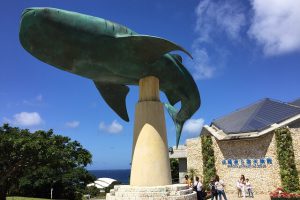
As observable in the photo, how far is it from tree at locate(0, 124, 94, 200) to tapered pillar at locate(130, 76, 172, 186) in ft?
41.6

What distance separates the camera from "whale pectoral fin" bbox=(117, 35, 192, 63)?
9.67 m

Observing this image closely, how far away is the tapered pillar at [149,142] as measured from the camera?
401 inches

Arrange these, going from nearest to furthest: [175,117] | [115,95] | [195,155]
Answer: [115,95], [175,117], [195,155]

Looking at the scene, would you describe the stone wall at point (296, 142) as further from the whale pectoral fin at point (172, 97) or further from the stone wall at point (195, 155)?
the whale pectoral fin at point (172, 97)

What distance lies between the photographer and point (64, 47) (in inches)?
354

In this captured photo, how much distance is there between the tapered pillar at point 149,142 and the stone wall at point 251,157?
14702 millimetres

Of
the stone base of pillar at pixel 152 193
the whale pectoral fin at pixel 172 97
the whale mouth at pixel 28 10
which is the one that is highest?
the whale mouth at pixel 28 10

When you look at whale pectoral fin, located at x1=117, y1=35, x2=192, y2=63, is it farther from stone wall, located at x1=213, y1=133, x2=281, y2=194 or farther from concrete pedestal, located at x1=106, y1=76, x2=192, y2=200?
stone wall, located at x1=213, y1=133, x2=281, y2=194

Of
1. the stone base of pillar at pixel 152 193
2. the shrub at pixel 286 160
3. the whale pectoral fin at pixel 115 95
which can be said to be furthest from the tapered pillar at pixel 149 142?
the shrub at pixel 286 160

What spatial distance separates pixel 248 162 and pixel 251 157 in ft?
1.47

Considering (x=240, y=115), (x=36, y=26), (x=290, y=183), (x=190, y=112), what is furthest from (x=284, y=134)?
(x=36, y=26)

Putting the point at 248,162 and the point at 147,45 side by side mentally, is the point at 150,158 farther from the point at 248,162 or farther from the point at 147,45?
the point at 248,162

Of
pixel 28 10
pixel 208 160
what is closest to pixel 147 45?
pixel 28 10

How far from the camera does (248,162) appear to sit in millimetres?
23625
